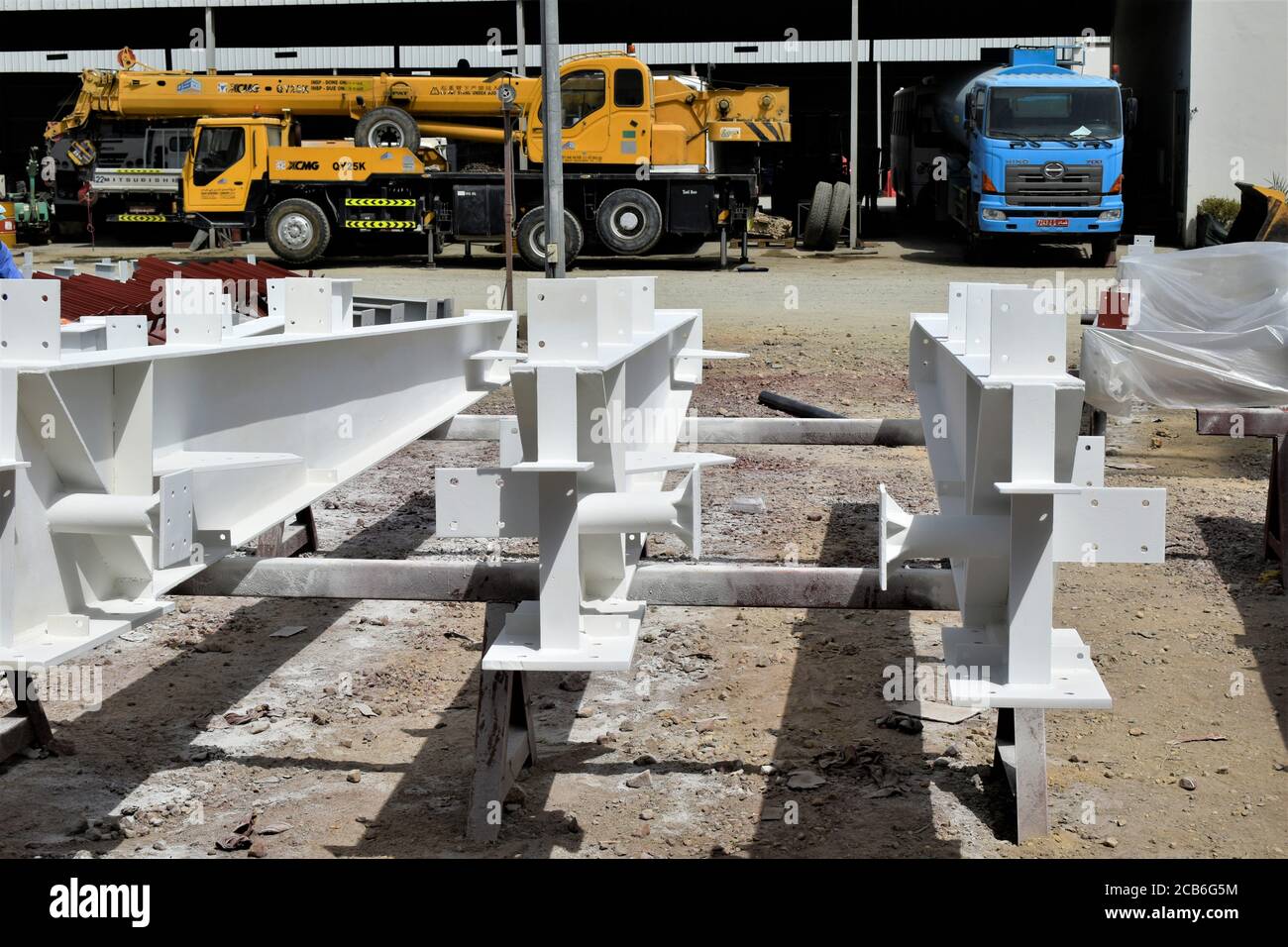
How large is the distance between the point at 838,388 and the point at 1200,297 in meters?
3.34

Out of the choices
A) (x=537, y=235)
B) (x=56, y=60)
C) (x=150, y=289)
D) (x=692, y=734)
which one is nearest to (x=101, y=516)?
(x=692, y=734)

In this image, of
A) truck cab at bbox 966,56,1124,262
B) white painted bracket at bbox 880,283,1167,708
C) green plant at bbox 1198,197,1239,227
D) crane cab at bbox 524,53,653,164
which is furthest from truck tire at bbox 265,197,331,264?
white painted bracket at bbox 880,283,1167,708

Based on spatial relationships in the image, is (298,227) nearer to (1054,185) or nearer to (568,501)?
(1054,185)

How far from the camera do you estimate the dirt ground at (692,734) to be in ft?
11.8

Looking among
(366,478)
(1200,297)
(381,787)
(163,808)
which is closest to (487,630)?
(381,787)

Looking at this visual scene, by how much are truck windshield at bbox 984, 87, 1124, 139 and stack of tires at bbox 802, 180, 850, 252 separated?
3.66 meters

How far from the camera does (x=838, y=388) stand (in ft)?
34.0

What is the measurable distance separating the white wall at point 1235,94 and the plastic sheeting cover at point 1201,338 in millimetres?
16388

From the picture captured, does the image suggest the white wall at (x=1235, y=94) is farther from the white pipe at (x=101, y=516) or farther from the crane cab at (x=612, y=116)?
the white pipe at (x=101, y=516)

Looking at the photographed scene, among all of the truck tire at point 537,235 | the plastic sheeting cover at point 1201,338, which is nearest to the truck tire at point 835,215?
the truck tire at point 537,235

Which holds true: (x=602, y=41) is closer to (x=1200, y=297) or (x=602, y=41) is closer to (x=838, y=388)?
(x=838, y=388)

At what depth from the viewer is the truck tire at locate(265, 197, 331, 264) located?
20500 millimetres

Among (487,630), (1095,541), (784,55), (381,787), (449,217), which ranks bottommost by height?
(381,787)

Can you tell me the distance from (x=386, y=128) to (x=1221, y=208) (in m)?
12.9
